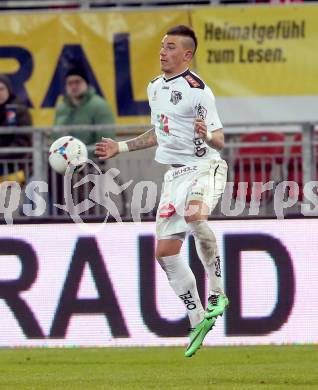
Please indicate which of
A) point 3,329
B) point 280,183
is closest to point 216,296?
point 3,329

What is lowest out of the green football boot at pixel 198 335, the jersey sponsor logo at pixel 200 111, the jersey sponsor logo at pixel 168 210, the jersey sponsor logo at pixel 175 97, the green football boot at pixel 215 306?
the green football boot at pixel 198 335

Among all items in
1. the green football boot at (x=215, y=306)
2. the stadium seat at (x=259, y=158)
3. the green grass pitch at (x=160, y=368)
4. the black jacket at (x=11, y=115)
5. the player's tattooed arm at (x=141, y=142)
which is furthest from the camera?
the black jacket at (x=11, y=115)

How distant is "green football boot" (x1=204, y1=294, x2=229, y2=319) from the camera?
10.6 meters

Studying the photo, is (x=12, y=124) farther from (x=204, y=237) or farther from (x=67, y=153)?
(x=204, y=237)

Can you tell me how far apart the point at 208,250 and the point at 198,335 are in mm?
722

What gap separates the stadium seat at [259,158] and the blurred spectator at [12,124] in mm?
2301

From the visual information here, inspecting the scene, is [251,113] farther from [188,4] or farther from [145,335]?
[145,335]

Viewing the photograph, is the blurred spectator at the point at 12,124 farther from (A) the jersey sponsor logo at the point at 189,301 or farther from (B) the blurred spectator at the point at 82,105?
(A) the jersey sponsor logo at the point at 189,301

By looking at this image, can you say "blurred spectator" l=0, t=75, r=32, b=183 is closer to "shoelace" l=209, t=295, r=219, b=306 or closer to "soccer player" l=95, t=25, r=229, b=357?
"soccer player" l=95, t=25, r=229, b=357

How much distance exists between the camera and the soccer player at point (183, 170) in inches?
427

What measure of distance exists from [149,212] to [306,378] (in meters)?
4.22

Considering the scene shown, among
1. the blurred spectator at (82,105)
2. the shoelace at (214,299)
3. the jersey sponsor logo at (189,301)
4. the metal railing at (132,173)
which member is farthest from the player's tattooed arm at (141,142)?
the blurred spectator at (82,105)

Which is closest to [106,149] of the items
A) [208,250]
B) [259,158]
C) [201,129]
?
[201,129]

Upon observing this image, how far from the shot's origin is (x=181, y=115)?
10.8m
